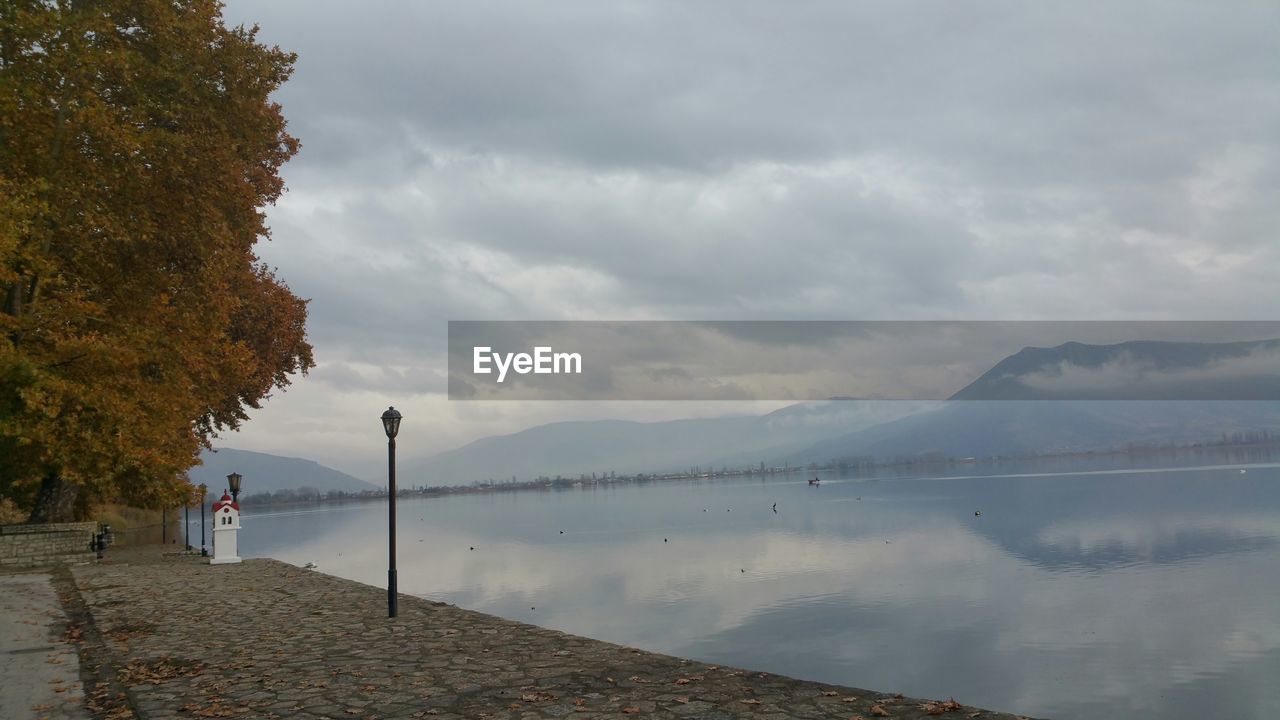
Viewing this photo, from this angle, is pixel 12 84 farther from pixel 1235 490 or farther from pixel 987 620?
pixel 1235 490

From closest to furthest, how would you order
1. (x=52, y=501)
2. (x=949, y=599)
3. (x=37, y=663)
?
(x=37, y=663) < (x=52, y=501) < (x=949, y=599)

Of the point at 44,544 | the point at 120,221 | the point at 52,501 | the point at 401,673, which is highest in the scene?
the point at 120,221

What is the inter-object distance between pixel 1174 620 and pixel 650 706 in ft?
82.8

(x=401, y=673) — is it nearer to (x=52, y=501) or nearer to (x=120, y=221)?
(x=120, y=221)

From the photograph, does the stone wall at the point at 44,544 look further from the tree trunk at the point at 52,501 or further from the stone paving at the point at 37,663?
the stone paving at the point at 37,663

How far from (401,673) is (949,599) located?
1091 inches

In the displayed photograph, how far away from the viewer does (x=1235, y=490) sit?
104500 mm

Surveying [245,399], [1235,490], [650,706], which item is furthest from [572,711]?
[1235,490]

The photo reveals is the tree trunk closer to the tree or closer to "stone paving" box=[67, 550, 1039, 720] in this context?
the tree

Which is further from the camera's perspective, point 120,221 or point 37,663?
point 120,221

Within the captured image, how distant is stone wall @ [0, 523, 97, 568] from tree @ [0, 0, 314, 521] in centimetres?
173

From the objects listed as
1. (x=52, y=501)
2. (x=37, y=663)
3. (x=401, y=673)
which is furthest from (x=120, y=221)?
(x=401, y=673)

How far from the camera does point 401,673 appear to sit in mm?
11289

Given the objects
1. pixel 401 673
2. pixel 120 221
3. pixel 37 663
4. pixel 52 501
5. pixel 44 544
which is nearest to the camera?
pixel 401 673
